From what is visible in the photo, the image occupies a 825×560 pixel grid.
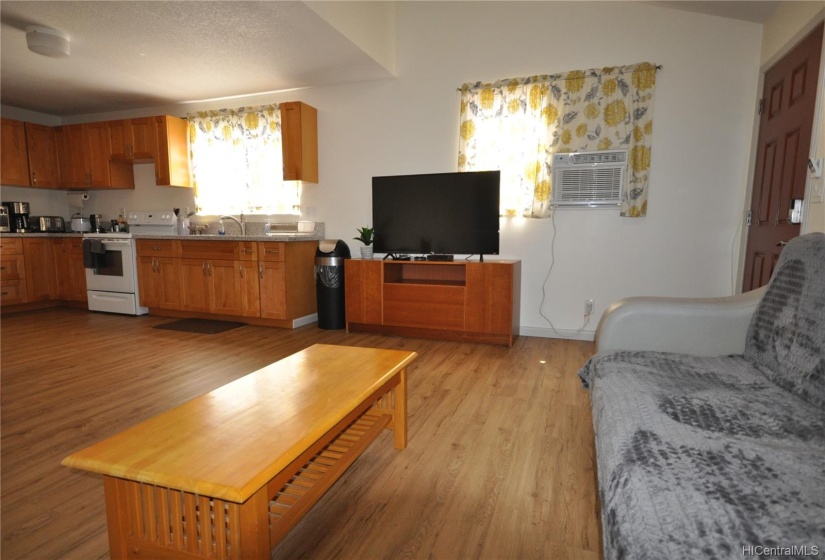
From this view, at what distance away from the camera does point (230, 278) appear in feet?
13.5

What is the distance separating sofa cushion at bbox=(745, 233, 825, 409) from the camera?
1158mm

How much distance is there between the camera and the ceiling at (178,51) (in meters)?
2.77

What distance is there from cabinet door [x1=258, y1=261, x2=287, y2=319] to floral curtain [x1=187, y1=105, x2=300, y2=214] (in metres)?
0.81

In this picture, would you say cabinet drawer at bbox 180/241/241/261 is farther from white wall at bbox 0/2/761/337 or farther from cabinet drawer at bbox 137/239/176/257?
white wall at bbox 0/2/761/337

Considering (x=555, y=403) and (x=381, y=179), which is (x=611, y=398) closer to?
(x=555, y=403)

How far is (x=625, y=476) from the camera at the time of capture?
0.84 m

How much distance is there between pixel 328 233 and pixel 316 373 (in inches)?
119

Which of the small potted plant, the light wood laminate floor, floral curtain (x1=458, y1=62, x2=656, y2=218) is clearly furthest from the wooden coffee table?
floral curtain (x1=458, y1=62, x2=656, y2=218)

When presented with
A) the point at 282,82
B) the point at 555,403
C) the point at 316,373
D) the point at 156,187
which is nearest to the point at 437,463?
the point at 316,373

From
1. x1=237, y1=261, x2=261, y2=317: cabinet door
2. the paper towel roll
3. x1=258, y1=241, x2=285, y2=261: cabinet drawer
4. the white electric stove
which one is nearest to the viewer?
x1=258, y1=241, x2=285, y2=261: cabinet drawer

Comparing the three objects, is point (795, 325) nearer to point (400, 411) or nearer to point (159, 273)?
point (400, 411)

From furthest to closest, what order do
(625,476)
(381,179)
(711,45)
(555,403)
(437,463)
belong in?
(381,179) → (711,45) → (555,403) → (437,463) → (625,476)

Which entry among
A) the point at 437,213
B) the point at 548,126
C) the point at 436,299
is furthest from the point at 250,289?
the point at 548,126

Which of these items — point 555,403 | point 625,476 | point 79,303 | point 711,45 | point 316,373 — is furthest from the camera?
point 79,303
